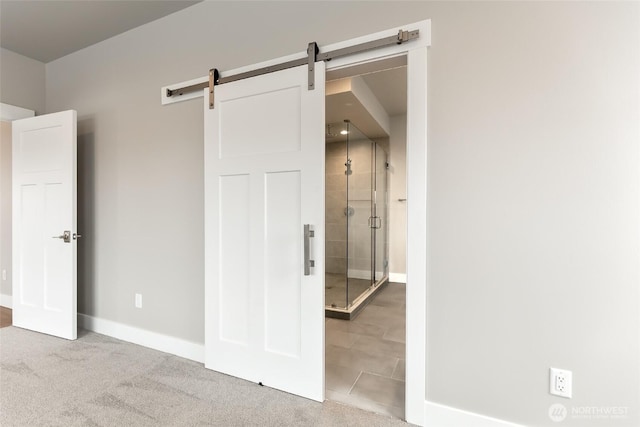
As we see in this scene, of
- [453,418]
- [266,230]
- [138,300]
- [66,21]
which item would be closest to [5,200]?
[66,21]

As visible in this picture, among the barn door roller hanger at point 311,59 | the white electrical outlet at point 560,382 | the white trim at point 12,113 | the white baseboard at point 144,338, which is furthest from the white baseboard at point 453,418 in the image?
the white trim at point 12,113

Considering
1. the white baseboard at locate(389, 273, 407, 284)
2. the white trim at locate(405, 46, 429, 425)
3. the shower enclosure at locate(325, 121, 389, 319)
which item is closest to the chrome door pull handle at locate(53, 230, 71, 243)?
the shower enclosure at locate(325, 121, 389, 319)

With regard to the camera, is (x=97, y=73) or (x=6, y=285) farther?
(x=6, y=285)

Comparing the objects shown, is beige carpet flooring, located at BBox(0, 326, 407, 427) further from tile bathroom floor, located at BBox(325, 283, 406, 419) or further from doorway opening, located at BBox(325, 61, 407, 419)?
doorway opening, located at BBox(325, 61, 407, 419)

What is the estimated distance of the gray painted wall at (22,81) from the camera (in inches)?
119

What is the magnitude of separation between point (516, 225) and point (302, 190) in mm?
1158

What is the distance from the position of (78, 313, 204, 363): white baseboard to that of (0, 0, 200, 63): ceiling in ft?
8.58

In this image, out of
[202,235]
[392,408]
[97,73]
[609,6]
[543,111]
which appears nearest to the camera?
[609,6]

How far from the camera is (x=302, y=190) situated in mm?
1891

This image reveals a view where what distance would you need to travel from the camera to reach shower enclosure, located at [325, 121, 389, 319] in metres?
3.80

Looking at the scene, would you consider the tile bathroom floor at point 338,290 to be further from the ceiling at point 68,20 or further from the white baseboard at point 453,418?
the ceiling at point 68,20

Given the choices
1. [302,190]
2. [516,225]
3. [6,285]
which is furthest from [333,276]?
[6,285]

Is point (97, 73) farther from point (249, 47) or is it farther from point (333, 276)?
point (333, 276)

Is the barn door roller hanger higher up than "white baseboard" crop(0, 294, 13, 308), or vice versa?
the barn door roller hanger
